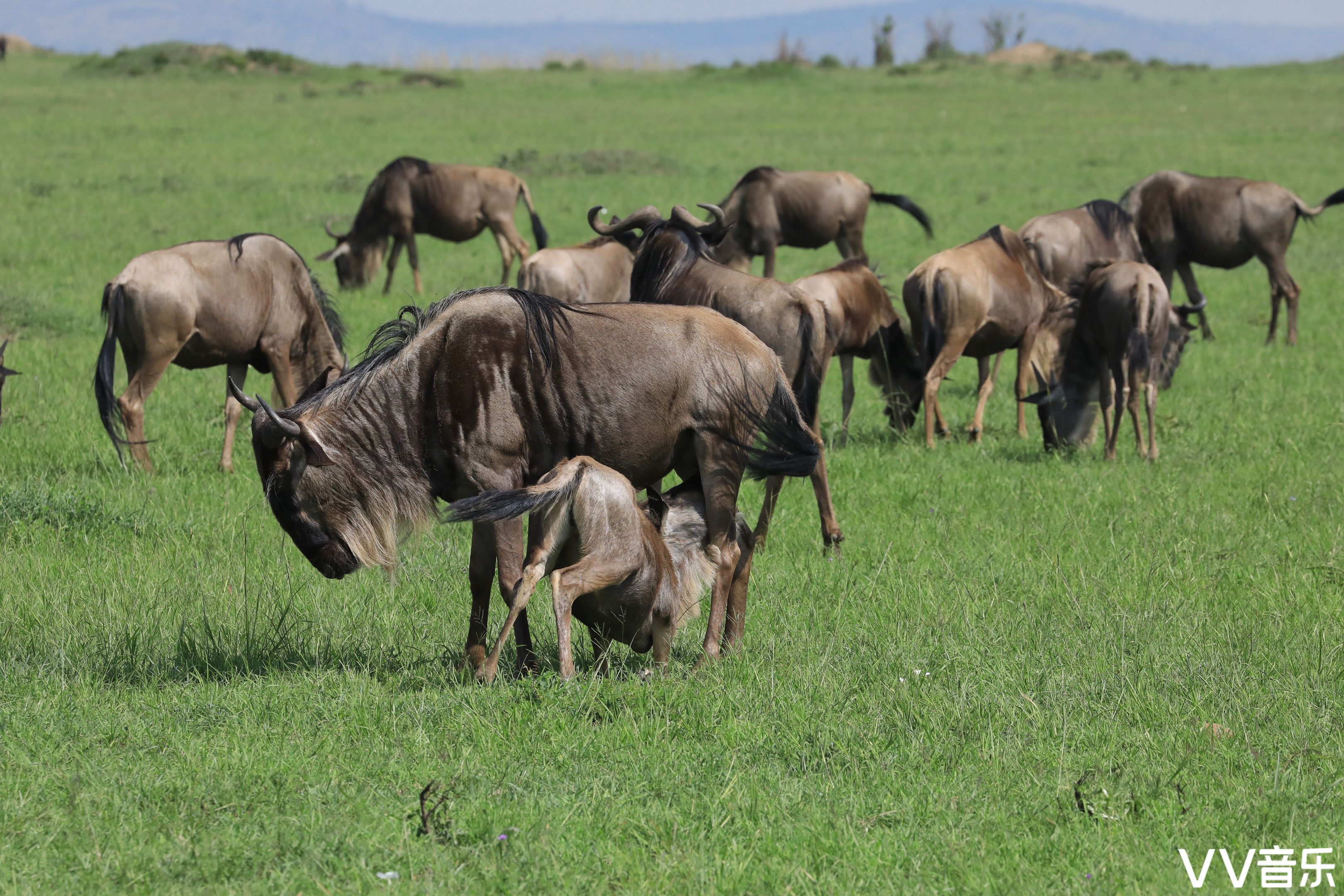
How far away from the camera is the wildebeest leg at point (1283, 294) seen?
48.0 feet

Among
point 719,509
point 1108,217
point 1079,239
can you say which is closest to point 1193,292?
point 1108,217

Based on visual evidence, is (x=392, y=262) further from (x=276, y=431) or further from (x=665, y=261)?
(x=276, y=431)

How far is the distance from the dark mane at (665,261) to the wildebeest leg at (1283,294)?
29.5ft

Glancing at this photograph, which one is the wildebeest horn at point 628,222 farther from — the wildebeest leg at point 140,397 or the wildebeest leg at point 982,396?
the wildebeest leg at point 982,396

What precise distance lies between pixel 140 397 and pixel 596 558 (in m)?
5.37

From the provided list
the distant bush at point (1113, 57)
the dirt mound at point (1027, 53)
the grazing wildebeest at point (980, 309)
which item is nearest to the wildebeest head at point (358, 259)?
the grazing wildebeest at point (980, 309)

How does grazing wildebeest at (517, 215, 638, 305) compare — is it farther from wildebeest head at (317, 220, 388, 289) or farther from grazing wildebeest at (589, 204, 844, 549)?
wildebeest head at (317, 220, 388, 289)

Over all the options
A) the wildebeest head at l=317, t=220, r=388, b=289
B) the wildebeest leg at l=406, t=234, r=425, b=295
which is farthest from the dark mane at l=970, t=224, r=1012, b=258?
the wildebeest head at l=317, t=220, r=388, b=289

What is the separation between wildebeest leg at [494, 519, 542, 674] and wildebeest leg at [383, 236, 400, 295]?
40.9ft

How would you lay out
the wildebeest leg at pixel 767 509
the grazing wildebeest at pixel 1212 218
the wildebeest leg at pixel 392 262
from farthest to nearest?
1. the wildebeest leg at pixel 392 262
2. the grazing wildebeest at pixel 1212 218
3. the wildebeest leg at pixel 767 509

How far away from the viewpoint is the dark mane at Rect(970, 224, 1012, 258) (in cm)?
1102

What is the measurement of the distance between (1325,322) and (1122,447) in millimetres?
6853

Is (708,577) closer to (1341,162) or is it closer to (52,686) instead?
(52,686)

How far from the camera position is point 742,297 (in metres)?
8.05
